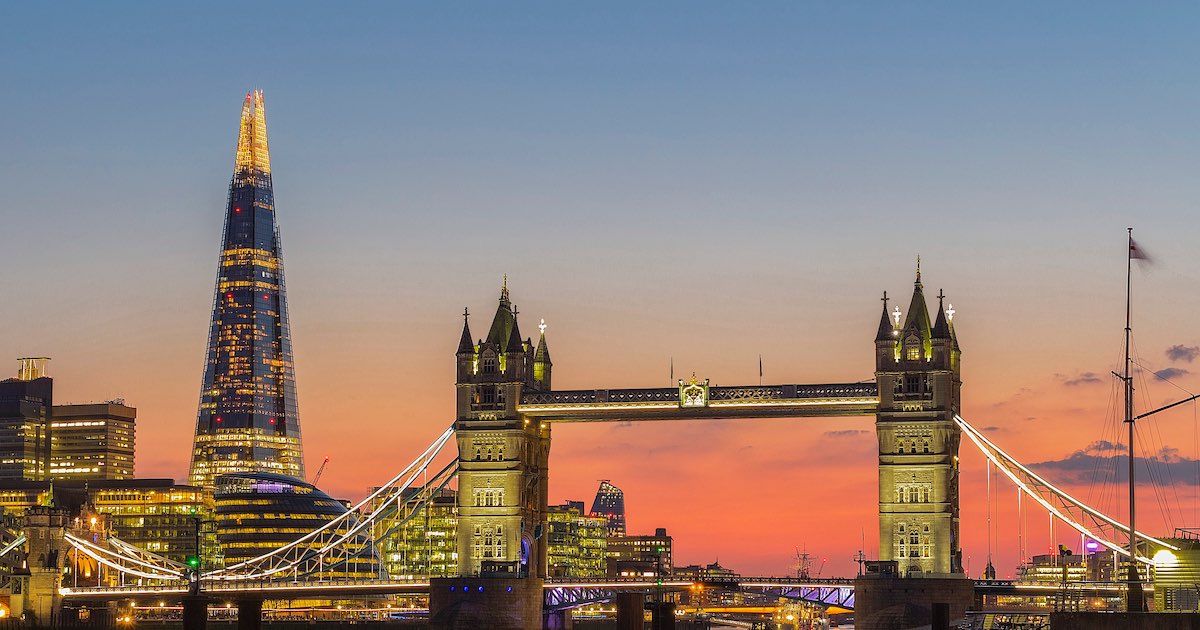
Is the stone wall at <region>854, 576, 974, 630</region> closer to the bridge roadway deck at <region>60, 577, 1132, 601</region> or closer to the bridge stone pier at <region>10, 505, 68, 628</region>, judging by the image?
the bridge roadway deck at <region>60, 577, 1132, 601</region>

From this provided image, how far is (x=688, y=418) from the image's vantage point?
473 ft

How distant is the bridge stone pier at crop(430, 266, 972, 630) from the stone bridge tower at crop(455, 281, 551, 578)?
3.1 inches

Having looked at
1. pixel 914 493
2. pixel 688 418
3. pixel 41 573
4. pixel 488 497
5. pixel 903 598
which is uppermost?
pixel 688 418

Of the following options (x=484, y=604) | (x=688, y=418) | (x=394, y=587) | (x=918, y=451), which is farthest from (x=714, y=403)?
(x=394, y=587)

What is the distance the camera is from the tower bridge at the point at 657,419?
445 ft

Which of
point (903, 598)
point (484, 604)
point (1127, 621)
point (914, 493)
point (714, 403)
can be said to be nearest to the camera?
point (1127, 621)

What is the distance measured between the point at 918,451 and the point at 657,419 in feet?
68.0

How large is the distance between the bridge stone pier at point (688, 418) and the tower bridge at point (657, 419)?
0.10 meters

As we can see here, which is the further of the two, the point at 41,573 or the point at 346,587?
the point at 41,573

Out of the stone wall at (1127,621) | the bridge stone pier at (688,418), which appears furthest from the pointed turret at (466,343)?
the stone wall at (1127,621)

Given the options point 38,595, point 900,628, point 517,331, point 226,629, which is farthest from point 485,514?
point 226,629

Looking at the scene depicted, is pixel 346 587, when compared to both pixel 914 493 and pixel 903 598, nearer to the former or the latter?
pixel 903 598

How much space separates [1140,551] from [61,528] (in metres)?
94.1

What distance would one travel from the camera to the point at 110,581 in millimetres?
191625
